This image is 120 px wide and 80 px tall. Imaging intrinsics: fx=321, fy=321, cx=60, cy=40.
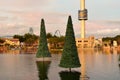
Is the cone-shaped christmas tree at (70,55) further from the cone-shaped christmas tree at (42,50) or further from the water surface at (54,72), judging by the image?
the cone-shaped christmas tree at (42,50)

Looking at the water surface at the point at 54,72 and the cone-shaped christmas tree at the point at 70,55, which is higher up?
the cone-shaped christmas tree at the point at 70,55

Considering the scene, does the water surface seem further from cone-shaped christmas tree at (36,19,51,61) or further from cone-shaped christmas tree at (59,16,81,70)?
cone-shaped christmas tree at (36,19,51,61)

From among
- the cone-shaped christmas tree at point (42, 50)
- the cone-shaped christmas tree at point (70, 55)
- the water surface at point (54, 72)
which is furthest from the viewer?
the cone-shaped christmas tree at point (42, 50)

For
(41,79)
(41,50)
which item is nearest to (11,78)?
(41,79)

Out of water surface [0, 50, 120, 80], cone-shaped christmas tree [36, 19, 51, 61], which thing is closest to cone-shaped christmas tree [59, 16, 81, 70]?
water surface [0, 50, 120, 80]

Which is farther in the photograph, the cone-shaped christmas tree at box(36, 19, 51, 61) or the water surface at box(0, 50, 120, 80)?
the cone-shaped christmas tree at box(36, 19, 51, 61)

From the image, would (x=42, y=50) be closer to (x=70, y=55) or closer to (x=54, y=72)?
(x=54, y=72)

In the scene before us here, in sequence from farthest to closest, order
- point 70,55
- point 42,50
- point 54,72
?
point 42,50
point 54,72
point 70,55

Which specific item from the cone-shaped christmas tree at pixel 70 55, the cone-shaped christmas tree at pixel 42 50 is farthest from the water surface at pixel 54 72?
the cone-shaped christmas tree at pixel 42 50

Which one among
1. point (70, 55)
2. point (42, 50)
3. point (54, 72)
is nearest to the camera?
point (70, 55)

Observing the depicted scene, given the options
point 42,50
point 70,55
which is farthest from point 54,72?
point 42,50

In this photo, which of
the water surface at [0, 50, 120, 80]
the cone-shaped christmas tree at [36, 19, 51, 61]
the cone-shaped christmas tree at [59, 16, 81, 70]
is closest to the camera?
the water surface at [0, 50, 120, 80]

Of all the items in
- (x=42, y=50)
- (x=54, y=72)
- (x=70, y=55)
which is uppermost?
(x=42, y=50)

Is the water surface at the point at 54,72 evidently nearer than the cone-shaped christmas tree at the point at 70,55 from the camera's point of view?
Yes
